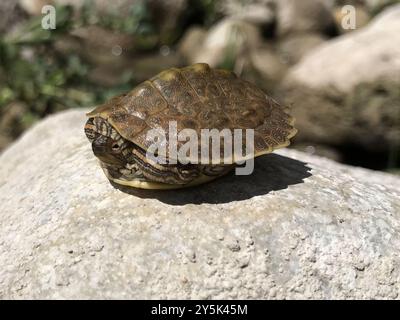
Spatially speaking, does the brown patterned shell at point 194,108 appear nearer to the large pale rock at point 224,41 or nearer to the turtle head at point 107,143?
the turtle head at point 107,143

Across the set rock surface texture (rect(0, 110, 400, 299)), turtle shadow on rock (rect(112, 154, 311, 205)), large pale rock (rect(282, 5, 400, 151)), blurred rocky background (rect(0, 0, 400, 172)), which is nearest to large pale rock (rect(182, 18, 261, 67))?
blurred rocky background (rect(0, 0, 400, 172))

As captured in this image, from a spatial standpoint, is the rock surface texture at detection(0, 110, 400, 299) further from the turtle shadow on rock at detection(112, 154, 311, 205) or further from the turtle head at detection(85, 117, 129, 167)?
the turtle head at detection(85, 117, 129, 167)

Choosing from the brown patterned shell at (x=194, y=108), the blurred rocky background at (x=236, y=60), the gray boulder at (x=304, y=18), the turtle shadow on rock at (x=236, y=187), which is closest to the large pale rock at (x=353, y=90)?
the blurred rocky background at (x=236, y=60)

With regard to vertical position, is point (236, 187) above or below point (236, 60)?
above

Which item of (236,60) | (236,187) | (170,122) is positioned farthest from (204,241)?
(236,60)

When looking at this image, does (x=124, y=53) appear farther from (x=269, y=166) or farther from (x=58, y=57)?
(x=269, y=166)

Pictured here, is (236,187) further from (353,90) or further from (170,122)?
(353,90)
